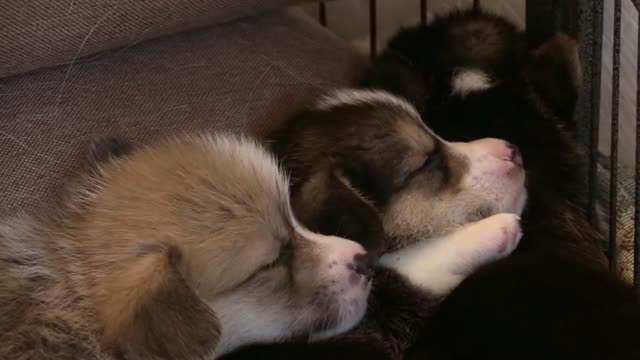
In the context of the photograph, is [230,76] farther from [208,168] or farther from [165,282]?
[165,282]

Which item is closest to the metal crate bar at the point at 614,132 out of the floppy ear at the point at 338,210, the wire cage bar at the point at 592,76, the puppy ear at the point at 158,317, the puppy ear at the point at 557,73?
the wire cage bar at the point at 592,76

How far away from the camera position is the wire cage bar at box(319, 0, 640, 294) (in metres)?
1.59

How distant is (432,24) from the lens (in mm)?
1912

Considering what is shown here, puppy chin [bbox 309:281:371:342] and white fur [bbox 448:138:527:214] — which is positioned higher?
white fur [bbox 448:138:527:214]

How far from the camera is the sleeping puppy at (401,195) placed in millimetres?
1497

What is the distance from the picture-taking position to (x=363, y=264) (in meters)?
1.39

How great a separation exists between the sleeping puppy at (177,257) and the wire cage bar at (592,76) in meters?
0.51

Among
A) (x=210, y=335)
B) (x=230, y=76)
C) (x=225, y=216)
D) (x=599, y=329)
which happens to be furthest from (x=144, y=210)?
(x=599, y=329)

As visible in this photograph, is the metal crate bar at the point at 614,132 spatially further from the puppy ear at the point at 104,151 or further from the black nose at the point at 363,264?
the puppy ear at the point at 104,151

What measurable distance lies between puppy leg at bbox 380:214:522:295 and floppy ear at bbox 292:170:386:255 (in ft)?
0.30

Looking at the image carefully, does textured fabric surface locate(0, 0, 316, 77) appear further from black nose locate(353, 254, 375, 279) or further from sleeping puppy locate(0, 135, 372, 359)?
black nose locate(353, 254, 375, 279)

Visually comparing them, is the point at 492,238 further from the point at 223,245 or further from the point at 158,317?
the point at 158,317

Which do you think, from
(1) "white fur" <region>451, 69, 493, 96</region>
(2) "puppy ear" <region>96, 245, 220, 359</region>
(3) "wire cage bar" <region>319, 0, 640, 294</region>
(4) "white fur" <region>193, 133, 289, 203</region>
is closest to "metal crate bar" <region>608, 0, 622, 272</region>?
(3) "wire cage bar" <region>319, 0, 640, 294</region>

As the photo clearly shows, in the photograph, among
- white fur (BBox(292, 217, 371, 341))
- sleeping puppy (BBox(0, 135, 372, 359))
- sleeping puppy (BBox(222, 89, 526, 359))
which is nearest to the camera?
sleeping puppy (BBox(0, 135, 372, 359))
